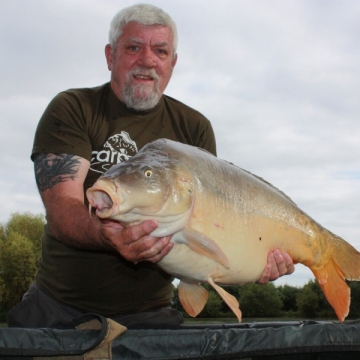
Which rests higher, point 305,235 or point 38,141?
point 38,141

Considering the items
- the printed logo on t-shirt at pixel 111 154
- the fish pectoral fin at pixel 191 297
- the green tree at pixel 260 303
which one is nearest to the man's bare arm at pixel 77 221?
the printed logo on t-shirt at pixel 111 154

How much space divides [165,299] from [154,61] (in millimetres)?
1374

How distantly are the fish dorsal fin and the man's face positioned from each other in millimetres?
1195

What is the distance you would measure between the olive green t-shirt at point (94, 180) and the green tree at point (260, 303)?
3948 millimetres

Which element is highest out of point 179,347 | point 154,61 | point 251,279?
point 154,61

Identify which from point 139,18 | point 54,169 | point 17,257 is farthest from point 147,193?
point 17,257

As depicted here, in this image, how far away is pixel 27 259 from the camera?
105ft

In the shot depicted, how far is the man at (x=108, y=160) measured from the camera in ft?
9.28

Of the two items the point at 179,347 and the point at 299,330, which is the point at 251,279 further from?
the point at 179,347

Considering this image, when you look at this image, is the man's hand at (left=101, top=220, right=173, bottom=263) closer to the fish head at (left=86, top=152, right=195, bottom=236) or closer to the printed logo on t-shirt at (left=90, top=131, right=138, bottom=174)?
the fish head at (left=86, top=152, right=195, bottom=236)

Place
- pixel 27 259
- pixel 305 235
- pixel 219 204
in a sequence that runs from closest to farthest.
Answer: pixel 219 204 < pixel 305 235 < pixel 27 259

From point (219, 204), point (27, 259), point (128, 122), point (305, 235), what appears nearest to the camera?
point (219, 204)

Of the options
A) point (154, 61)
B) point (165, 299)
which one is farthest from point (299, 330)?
point (154, 61)

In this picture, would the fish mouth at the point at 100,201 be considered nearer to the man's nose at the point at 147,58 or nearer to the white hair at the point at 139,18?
the man's nose at the point at 147,58
